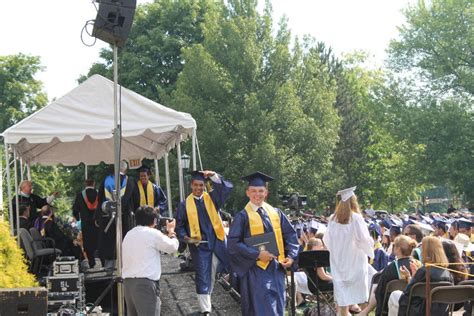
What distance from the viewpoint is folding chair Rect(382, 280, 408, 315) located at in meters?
8.98

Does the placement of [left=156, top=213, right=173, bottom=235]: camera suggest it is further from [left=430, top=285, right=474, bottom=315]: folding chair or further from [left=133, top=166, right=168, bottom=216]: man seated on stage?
[left=430, top=285, right=474, bottom=315]: folding chair

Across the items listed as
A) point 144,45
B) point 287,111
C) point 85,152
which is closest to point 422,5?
point 287,111

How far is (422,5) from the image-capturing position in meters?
42.0

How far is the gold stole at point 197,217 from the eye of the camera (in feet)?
34.4

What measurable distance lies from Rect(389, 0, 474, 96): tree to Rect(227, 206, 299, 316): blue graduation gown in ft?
107

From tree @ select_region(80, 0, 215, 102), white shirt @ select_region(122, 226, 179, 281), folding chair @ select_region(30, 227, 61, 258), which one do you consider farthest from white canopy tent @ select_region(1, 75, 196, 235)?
tree @ select_region(80, 0, 215, 102)

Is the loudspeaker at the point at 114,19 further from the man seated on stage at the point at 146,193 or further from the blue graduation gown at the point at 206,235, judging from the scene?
the man seated on stage at the point at 146,193

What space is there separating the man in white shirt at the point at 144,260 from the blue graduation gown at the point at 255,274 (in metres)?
0.68

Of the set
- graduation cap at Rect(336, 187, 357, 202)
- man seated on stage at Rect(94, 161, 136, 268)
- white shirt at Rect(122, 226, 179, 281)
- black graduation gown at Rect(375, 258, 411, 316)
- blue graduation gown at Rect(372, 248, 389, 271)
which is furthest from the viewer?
man seated on stage at Rect(94, 161, 136, 268)

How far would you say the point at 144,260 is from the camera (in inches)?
333

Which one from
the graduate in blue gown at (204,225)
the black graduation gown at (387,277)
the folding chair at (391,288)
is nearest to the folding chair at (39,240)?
the graduate in blue gown at (204,225)

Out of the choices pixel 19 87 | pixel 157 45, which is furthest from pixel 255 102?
pixel 19 87

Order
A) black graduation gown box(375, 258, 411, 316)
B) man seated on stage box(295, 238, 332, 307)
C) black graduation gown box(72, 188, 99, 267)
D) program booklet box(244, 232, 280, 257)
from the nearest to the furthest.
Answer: program booklet box(244, 232, 280, 257) → black graduation gown box(375, 258, 411, 316) → man seated on stage box(295, 238, 332, 307) → black graduation gown box(72, 188, 99, 267)

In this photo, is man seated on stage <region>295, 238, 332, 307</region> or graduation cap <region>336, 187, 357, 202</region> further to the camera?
man seated on stage <region>295, 238, 332, 307</region>
